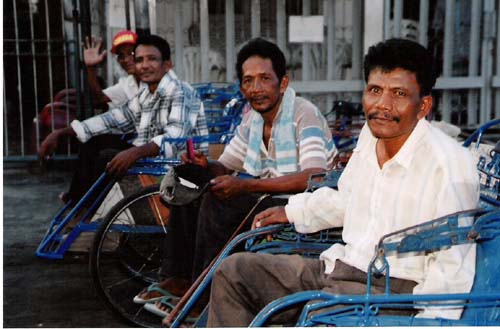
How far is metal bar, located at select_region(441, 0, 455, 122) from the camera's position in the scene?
26.2 ft

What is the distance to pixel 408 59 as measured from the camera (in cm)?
253

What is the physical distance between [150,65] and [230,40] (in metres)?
3.04

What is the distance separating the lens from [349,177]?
9.18ft

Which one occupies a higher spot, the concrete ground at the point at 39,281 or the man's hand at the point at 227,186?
the man's hand at the point at 227,186

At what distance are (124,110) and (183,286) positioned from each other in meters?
1.80

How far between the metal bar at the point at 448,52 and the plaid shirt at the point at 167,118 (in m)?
3.84

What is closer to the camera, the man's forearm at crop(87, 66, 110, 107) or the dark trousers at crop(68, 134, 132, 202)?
the dark trousers at crop(68, 134, 132, 202)

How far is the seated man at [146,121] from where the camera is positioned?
4.83 meters

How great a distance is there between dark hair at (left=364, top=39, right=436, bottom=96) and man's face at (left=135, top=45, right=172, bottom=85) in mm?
2599

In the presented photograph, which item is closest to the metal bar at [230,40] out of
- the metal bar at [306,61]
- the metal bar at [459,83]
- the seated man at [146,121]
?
the metal bar at [306,61]

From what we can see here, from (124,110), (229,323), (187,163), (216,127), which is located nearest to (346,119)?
(216,127)

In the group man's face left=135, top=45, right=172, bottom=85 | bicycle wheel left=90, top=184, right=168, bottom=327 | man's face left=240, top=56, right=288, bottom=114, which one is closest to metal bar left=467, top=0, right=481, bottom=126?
man's face left=135, top=45, right=172, bottom=85

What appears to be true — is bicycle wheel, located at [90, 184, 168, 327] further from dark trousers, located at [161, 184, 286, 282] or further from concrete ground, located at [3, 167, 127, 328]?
dark trousers, located at [161, 184, 286, 282]

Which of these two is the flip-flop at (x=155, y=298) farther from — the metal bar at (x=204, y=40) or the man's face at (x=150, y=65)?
the metal bar at (x=204, y=40)
